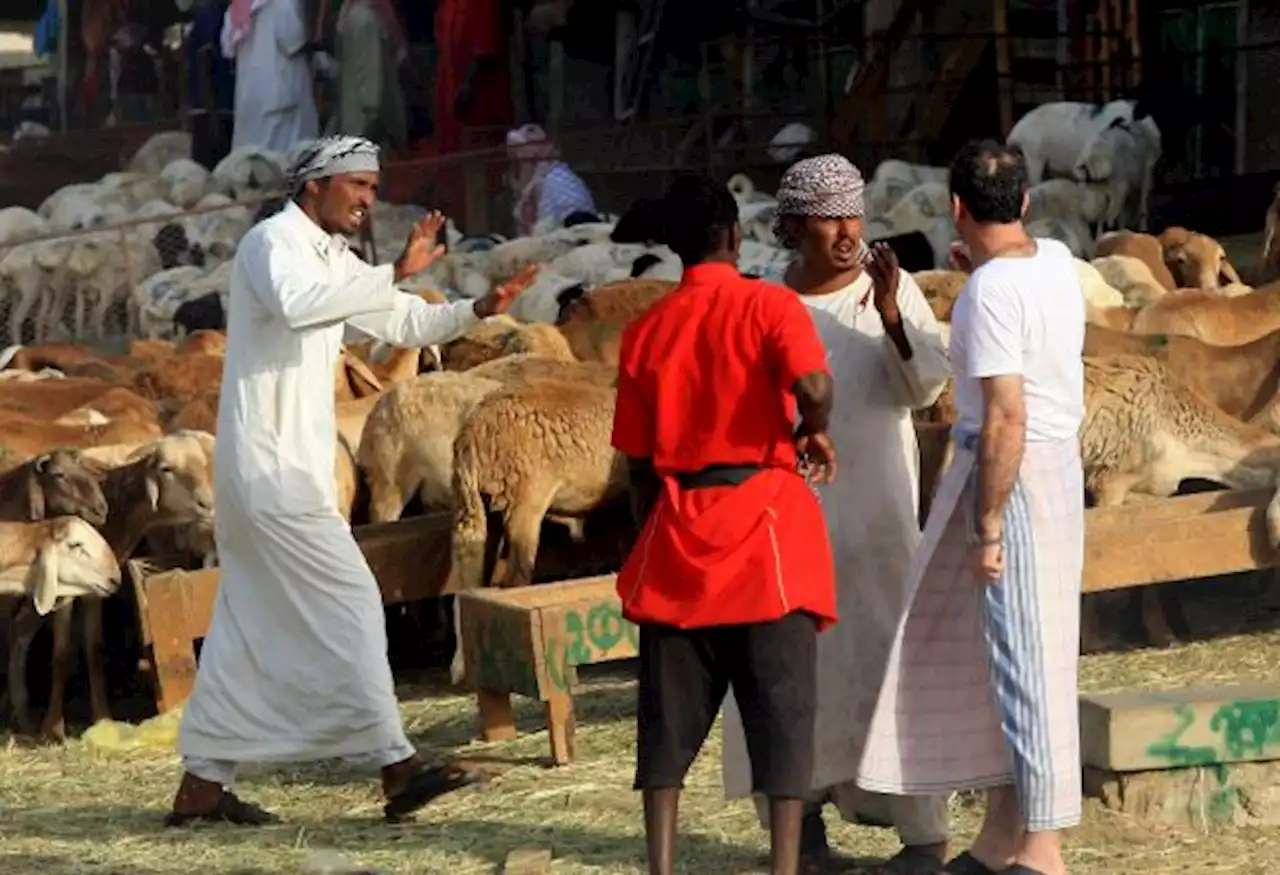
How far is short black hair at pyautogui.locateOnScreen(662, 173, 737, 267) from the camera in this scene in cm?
632

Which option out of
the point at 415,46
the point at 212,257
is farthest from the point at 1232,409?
the point at 415,46

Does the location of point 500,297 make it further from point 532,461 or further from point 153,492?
point 153,492

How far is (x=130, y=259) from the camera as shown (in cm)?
2020

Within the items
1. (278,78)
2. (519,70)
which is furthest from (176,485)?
(278,78)

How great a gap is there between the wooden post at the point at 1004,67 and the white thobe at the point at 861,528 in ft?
43.7

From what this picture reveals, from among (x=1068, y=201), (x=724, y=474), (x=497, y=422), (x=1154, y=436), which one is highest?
(x=1068, y=201)

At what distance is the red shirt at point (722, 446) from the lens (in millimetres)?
Result: 6164

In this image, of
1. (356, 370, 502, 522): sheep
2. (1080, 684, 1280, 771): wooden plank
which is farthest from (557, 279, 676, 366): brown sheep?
(1080, 684, 1280, 771): wooden plank

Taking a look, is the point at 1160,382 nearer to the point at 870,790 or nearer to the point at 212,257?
the point at 870,790

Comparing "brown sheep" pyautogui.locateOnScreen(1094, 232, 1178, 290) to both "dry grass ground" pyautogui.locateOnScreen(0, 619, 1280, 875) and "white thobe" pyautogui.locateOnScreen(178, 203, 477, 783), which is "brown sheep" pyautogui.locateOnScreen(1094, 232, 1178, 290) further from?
"white thobe" pyautogui.locateOnScreen(178, 203, 477, 783)

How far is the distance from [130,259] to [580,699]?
11131 mm

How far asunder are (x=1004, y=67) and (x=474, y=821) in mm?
13160

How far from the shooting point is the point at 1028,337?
6266 millimetres

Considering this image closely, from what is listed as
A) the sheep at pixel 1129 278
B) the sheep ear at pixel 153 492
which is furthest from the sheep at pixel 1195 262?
the sheep ear at pixel 153 492
